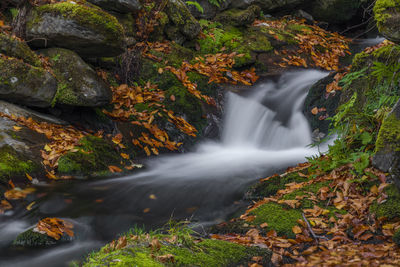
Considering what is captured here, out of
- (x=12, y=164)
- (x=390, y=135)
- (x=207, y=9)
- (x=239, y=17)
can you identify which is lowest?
(x=12, y=164)

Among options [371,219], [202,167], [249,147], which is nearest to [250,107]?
[249,147]

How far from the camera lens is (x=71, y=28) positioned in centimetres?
596

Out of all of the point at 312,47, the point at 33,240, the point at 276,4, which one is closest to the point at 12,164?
the point at 33,240

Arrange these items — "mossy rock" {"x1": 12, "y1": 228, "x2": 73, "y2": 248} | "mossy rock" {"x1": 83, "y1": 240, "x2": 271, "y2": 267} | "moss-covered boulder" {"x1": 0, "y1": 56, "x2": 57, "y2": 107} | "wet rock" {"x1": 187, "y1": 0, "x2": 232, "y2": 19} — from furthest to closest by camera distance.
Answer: "wet rock" {"x1": 187, "y1": 0, "x2": 232, "y2": 19} → "moss-covered boulder" {"x1": 0, "y1": 56, "x2": 57, "y2": 107} → "mossy rock" {"x1": 12, "y1": 228, "x2": 73, "y2": 248} → "mossy rock" {"x1": 83, "y1": 240, "x2": 271, "y2": 267}

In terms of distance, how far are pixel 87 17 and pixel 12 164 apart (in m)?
2.77

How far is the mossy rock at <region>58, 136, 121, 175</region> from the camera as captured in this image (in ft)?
16.3

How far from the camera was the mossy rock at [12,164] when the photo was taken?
431 centimetres

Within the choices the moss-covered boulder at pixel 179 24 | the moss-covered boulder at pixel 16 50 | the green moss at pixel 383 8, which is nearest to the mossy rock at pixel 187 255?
the green moss at pixel 383 8

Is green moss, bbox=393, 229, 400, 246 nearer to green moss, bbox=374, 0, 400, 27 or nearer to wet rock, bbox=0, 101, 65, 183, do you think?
green moss, bbox=374, 0, 400, 27

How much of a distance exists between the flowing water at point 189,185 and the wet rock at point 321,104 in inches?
7.8

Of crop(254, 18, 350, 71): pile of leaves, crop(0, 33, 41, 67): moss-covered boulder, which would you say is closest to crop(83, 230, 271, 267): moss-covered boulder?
crop(0, 33, 41, 67): moss-covered boulder

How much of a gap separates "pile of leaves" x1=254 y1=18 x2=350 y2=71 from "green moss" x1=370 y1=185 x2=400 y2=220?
6414mm

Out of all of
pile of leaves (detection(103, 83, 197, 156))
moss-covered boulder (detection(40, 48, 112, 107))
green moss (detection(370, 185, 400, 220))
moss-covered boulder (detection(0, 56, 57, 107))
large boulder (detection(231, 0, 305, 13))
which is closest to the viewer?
green moss (detection(370, 185, 400, 220))

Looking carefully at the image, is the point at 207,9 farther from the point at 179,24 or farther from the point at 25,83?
the point at 25,83
